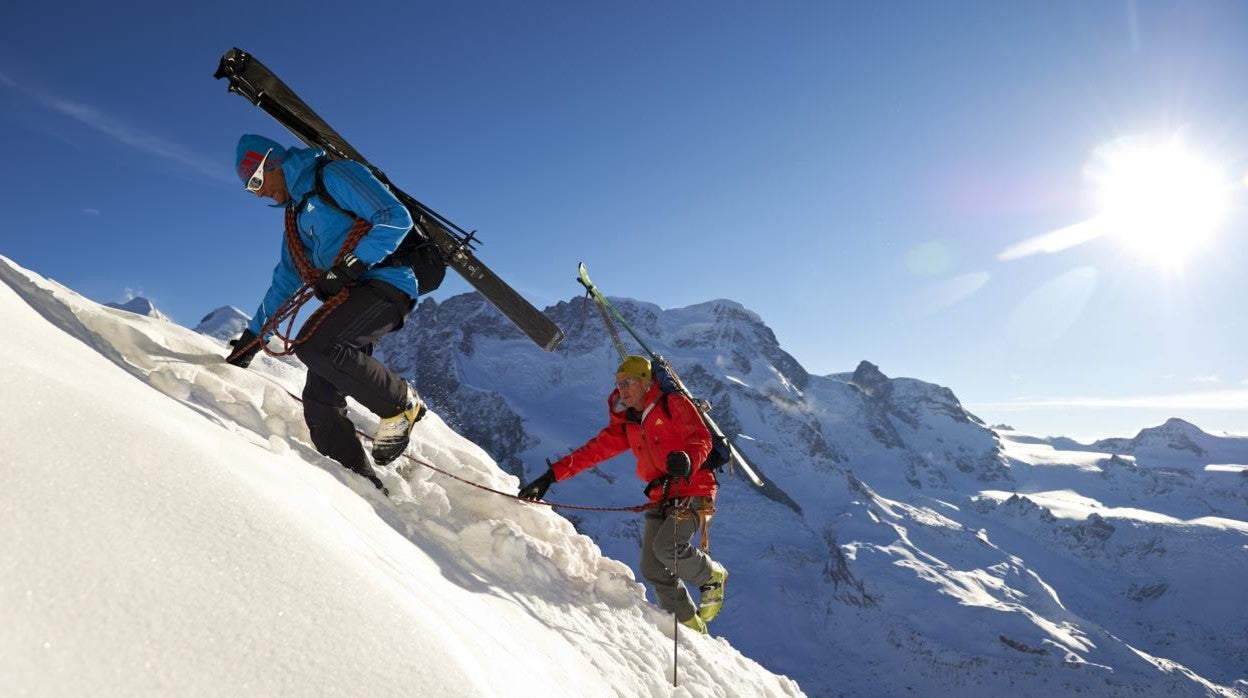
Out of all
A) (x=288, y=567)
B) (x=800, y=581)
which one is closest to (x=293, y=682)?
(x=288, y=567)

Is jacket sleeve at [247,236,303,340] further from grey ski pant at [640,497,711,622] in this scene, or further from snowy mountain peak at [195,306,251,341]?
snowy mountain peak at [195,306,251,341]

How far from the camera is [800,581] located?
377ft

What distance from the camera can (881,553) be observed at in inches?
4902

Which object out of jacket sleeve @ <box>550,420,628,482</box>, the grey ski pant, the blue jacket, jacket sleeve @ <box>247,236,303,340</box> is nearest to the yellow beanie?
jacket sleeve @ <box>550,420,628,482</box>

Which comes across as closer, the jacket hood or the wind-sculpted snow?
the jacket hood

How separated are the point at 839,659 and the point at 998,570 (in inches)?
2364

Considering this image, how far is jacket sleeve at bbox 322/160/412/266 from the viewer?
4.02 meters

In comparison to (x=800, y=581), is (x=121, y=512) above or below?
below

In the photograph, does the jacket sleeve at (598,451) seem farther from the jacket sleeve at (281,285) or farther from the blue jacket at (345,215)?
the jacket sleeve at (281,285)

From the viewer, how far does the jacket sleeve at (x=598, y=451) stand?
5684mm

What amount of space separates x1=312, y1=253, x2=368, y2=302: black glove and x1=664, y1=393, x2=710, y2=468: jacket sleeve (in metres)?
2.72

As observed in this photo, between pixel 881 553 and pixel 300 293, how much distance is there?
138m

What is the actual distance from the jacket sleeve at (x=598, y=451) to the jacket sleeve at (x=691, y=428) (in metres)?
0.68

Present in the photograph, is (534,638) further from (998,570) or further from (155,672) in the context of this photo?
(998,570)
